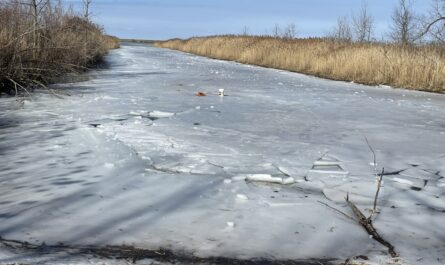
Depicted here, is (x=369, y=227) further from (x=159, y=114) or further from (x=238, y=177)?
(x=159, y=114)

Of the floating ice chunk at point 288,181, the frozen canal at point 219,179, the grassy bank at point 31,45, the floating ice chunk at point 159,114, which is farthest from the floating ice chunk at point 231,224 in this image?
the grassy bank at point 31,45

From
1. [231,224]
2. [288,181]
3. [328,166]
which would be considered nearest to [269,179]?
[288,181]

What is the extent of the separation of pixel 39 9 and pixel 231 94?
162 inches

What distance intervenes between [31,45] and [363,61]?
8014 millimetres

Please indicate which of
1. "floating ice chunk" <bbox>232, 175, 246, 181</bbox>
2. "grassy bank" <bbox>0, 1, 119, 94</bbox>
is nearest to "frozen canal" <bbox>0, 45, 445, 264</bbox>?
"floating ice chunk" <bbox>232, 175, 246, 181</bbox>

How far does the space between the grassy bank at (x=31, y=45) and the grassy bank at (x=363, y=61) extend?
6897 mm

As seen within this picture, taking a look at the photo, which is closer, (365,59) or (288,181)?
(288,181)

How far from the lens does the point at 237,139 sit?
14.2 ft

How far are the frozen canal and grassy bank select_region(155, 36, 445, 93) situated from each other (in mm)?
4766

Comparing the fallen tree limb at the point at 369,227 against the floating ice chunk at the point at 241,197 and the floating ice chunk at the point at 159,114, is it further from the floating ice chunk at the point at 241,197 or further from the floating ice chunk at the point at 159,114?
the floating ice chunk at the point at 159,114

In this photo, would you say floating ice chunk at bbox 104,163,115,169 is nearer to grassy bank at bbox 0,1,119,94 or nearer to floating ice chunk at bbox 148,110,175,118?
floating ice chunk at bbox 148,110,175,118

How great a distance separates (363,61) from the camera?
39.1ft

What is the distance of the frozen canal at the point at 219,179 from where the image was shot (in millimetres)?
2201

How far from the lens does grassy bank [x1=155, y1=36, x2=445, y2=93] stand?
1041 cm
